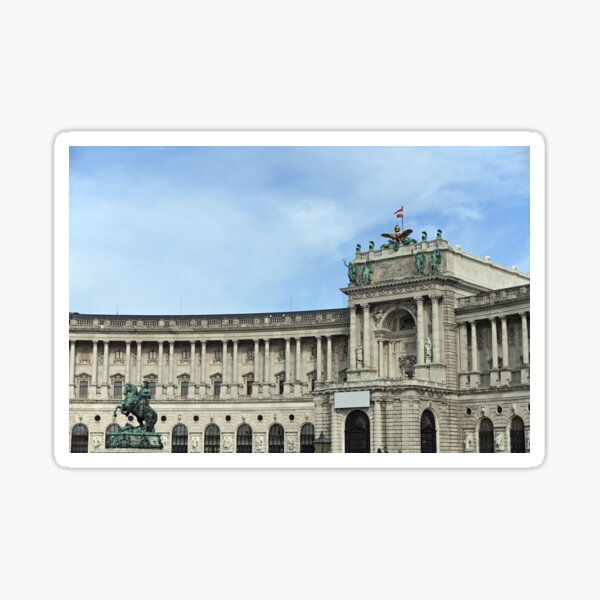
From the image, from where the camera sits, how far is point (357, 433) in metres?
74.4

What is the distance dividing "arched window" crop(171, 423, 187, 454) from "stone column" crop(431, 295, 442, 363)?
70.6 feet

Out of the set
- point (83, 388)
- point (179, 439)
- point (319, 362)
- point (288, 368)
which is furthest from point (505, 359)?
point (83, 388)

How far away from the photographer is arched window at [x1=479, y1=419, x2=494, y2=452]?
7356 centimetres

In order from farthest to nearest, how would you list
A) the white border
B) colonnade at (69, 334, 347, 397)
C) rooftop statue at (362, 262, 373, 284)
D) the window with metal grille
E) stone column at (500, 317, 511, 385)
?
1. the window with metal grille
2. colonnade at (69, 334, 347, 397)
3. rooftop statue at (362, 262, 373, 284)
4. stone column at (500, 317, 511, 385)
5. the white border

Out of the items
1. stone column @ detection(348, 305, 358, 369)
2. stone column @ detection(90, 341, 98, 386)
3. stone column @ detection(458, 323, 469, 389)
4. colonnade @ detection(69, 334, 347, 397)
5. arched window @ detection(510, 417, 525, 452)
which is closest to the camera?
arched window @ detection(510, 417, 525, 452)

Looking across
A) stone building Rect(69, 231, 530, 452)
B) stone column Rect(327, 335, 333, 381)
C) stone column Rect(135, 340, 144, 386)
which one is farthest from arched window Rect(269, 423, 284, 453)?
stone column Rect(135, 340, 144, 386)

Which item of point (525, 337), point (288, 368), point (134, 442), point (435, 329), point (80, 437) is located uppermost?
point (435, 329)

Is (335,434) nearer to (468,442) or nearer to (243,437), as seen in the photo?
(468,442)

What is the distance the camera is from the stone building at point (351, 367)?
73.9 meters

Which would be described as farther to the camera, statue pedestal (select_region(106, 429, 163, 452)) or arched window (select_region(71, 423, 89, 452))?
arched window (select_region(71, 423, 89, 452))

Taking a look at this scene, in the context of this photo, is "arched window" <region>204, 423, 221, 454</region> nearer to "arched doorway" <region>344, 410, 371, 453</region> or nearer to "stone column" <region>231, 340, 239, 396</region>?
"stone column" <region>231, 340, 239, 396</region>
